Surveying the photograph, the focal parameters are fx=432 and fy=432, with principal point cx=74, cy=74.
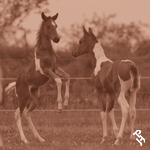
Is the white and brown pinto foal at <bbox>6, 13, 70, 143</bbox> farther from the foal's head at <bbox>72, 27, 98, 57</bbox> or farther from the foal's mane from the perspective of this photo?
the foal's head at <bbox>72, 27, 98, 57</bbox>

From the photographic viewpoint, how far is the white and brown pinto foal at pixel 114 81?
27.8 feet

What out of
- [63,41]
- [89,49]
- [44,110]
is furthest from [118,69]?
[63,41]

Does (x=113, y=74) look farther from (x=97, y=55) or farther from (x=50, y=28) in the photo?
(x=50, y=28)

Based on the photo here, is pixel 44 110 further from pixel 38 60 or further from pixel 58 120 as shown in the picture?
pixel 38 60

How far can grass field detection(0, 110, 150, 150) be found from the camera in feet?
27.8

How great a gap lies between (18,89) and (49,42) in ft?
4.44

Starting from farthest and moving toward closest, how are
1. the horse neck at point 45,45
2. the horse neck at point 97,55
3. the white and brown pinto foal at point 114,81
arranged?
the horse neck at point 45,45 < the horse neck at point 97,55 < the white and brown pinto foal at point 114,81

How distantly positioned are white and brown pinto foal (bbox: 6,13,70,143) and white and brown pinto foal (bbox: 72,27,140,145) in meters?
0.77

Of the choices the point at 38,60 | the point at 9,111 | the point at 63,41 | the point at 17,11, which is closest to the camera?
the point at 38,60

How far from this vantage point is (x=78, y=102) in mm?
13617

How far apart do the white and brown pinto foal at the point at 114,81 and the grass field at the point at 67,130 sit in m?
0.54

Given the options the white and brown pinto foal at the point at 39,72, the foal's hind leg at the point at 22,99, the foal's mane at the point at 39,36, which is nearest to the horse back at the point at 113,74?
the white and brown pinto foal at the point at 39,72

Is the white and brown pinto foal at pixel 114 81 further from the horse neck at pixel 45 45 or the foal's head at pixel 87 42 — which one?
the horse neck at pixel 45 45

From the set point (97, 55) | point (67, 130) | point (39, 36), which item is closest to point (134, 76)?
point (97, 55)
